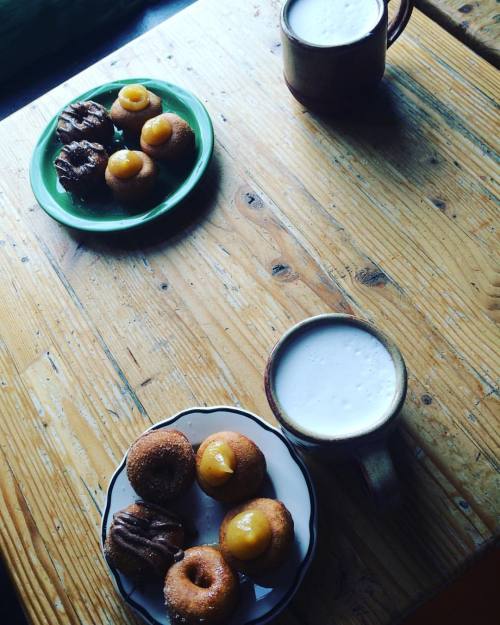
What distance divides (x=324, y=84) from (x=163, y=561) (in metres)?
0.73

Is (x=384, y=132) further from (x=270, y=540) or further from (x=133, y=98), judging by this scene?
(x=270, y=540)

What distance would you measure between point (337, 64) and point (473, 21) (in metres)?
0.30

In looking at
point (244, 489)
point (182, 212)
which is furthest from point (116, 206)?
point (244, 489)

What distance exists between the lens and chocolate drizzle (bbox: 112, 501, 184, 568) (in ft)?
2.31

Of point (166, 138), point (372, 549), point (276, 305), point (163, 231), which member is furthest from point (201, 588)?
point (166, 138)

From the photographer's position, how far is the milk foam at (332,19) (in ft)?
3.05

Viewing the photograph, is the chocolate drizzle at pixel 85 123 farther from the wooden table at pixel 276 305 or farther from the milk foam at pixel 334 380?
the milk foam at pixel 334 380

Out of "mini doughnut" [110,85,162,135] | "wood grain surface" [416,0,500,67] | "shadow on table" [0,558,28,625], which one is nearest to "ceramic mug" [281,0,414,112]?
"wood grain surface" [416,0,500,67]

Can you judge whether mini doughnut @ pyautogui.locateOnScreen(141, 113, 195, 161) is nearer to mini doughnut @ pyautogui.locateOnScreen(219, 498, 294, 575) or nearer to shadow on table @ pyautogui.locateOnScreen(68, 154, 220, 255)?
shadow on table @ pyautogui.locateOnScreen(68, 154, 220, 255)

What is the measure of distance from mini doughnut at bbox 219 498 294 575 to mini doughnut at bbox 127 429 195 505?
0.07 metres

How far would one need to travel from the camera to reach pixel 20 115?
3.81 ft

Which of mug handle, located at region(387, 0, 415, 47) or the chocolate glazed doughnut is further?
mug handle, located at region(387, 0, 415, 47)

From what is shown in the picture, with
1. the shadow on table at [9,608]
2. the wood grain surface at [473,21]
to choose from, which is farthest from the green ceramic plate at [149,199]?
the shadow on table at [9,608]

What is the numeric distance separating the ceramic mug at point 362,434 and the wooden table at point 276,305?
0.33 feet
